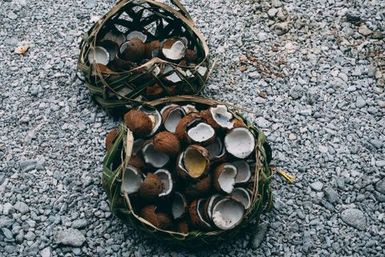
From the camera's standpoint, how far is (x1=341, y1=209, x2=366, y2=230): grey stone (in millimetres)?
2338

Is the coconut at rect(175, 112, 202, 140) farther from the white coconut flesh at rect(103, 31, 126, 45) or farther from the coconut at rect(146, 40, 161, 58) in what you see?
the white coconut flesh at rect(103, 31, 126, 45)

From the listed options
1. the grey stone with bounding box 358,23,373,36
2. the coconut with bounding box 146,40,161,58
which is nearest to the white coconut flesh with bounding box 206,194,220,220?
the coconut with bounding box 146,40,161,58

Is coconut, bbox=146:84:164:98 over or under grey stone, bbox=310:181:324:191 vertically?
over

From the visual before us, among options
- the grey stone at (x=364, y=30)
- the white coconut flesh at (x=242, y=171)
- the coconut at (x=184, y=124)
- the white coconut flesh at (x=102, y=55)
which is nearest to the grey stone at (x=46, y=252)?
the coconut at (x=184, y=124)

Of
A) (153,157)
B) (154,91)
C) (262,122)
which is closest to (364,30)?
(262,122)

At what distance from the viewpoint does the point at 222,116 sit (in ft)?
7.52

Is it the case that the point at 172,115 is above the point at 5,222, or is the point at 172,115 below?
above

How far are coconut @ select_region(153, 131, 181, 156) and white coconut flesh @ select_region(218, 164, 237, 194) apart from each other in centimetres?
19

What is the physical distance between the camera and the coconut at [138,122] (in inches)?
86.2

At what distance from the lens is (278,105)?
2736 mm

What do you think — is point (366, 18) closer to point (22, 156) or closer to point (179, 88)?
point (179, 88)

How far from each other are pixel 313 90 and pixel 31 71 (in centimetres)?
137

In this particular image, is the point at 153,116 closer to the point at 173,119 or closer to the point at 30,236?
the point at 173,119

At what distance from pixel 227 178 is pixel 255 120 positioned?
0.56 m
